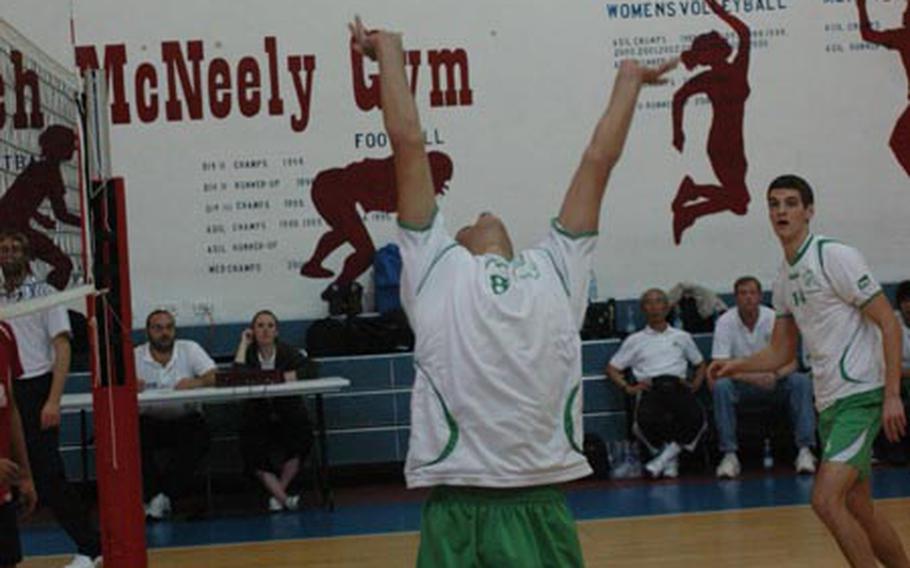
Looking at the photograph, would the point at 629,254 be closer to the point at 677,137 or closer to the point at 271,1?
the point at 677,137

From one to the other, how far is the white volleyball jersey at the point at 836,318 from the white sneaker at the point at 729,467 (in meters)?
5.42

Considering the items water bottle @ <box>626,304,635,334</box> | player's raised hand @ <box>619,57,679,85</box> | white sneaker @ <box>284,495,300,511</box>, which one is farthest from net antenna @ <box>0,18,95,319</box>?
water bottle @ <box>626,304,635,334</box>

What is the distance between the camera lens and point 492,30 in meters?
14.2

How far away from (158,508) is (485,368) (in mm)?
8499

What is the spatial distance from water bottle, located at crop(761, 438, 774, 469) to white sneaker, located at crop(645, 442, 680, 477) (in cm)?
92

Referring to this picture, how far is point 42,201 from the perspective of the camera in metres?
8.29

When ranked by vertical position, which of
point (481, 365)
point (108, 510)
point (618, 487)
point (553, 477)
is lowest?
point (618, 487)

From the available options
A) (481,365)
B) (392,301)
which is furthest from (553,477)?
(392,301)

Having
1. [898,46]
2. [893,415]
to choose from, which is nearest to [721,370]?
[893,415]

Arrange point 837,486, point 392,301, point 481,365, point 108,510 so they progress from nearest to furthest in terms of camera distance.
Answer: point 481,365, point 837,486, point 108,510, point 392,301

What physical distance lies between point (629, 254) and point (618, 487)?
9.65 ft

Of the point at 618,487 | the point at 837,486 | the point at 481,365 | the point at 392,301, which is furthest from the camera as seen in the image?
the point at 392,301

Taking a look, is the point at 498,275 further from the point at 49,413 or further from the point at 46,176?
the point at 49,413

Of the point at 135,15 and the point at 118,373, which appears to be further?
the point at 135,15
